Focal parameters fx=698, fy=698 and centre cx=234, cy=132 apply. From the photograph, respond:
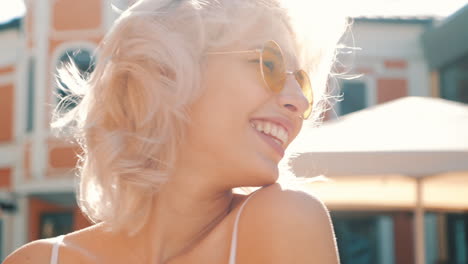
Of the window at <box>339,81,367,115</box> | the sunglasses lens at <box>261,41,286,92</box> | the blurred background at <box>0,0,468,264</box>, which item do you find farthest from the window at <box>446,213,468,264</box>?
the sunglasses lens at <box>261,41,286,92</box>

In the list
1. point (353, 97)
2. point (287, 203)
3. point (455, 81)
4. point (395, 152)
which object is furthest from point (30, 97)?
point (287, 203)

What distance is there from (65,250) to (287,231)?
520mm

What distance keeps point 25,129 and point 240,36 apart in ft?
44.5

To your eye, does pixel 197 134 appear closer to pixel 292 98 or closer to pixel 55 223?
pixel 292 98

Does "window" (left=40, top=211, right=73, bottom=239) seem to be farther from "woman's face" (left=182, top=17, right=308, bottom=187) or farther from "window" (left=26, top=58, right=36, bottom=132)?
"woman's face" (left=182, top=17, right=308, bottom=187)

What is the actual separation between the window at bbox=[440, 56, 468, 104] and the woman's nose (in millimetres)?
11952

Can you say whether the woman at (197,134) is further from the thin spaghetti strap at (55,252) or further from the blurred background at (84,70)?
the blurred background at (84,70)

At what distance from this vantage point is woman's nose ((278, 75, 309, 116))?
4.26 feet

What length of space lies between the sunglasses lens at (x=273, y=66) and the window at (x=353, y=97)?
14.1 meters

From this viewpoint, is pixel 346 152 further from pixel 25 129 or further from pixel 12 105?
pixel 12 105

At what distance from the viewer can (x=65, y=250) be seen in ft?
4.68

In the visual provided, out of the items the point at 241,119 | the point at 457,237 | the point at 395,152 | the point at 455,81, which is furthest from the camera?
the point at 457,237

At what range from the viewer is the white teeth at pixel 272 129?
127 centimetres

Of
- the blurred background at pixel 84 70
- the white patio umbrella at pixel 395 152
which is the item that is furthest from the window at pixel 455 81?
the white patio umbrella at pixel 395 152
